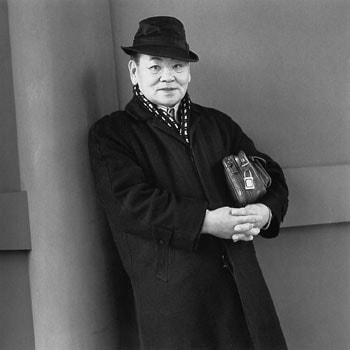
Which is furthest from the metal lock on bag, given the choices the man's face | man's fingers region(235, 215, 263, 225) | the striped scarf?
the man's face

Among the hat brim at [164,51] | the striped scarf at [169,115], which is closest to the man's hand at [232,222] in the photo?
the striped scarf at [169,115]

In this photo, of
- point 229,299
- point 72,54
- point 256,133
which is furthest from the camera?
point 256,133

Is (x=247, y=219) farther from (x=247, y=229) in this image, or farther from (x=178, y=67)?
(x=178, y=67)

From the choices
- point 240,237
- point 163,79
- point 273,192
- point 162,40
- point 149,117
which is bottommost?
point 240,237

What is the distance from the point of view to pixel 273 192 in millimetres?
2141

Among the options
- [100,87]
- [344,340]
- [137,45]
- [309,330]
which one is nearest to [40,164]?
[100,87]

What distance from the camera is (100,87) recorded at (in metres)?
2.36

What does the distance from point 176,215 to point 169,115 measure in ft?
1.32

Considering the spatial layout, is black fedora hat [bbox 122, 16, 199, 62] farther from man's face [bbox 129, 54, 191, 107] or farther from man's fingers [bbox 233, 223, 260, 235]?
man's fingers [bbox 233, 223, 260, 235]

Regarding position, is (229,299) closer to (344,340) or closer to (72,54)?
(344,340)

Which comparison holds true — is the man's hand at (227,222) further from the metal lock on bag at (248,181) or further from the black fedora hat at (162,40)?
the black fedora hat at (162,40)

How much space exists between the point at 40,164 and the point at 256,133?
94 centimetres

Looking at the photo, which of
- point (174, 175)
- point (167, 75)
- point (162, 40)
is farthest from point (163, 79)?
point (174, 175)

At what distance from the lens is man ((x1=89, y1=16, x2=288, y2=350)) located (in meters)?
1.96
